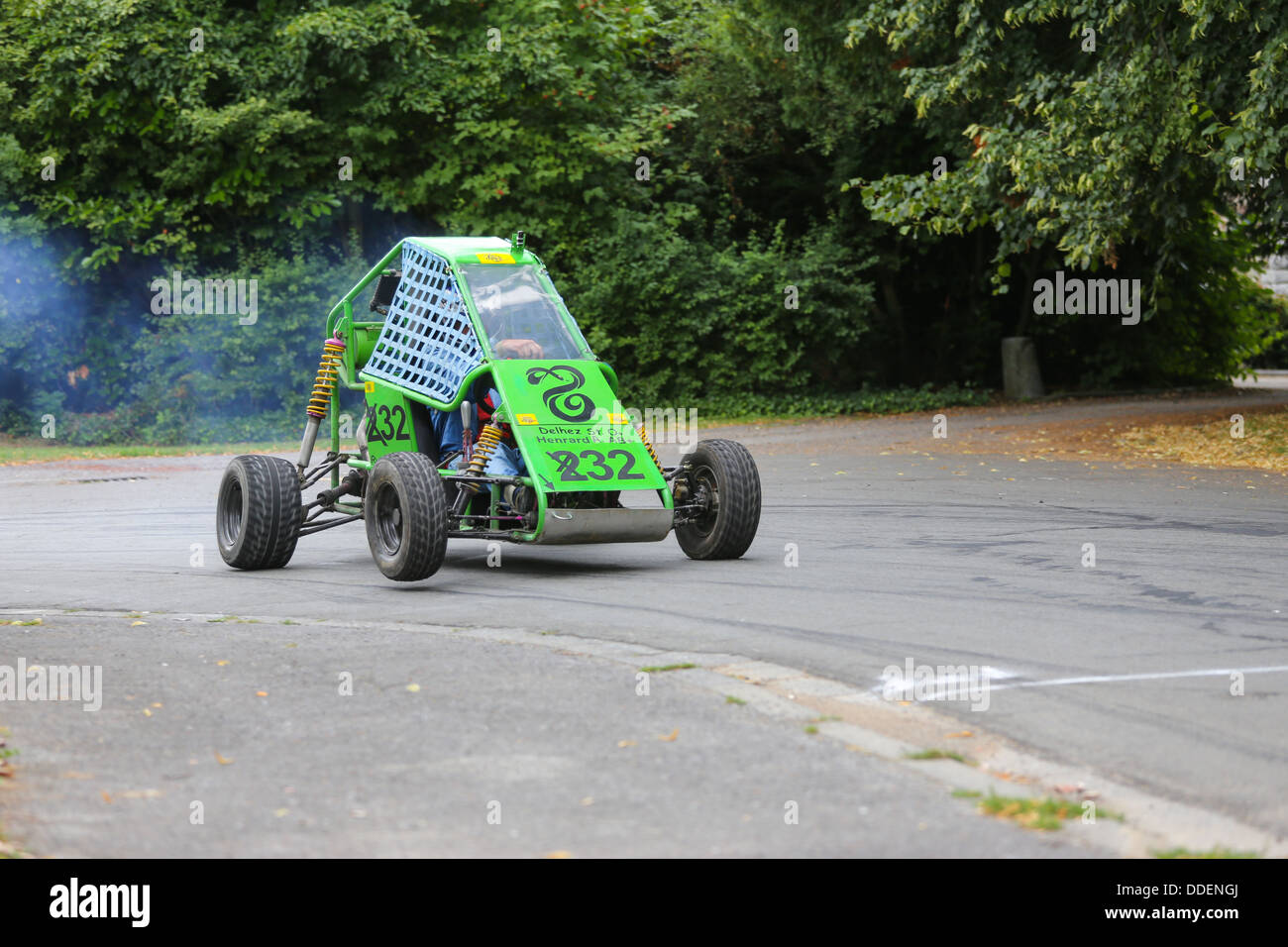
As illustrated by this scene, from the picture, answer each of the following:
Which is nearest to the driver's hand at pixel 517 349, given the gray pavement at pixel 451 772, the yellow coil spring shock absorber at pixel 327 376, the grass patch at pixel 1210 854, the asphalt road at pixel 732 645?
the asphalt road at pixel 732 645

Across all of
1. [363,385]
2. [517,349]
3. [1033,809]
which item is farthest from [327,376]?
[1033,809]

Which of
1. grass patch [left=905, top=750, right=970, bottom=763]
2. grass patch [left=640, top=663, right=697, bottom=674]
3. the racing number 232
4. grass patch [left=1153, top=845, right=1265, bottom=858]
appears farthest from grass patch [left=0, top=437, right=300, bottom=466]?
grass patch [left=1153, top=845, right=1265, bottom=858]

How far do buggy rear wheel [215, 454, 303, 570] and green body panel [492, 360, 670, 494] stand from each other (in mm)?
1707

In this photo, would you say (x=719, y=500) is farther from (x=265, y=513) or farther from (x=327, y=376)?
(x=327, y=376)

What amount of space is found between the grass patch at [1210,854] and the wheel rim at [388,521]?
6.46 meters

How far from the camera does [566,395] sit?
10625 millimetres

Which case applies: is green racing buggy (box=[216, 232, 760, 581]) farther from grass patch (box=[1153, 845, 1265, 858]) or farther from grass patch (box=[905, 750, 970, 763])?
grass patch (box=[1153, 845, 1265, 858])

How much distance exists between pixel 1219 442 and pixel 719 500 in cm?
1082

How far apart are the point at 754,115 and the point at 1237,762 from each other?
2504 cm

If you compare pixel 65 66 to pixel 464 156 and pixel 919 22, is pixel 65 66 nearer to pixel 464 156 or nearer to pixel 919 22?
pixel 464 156

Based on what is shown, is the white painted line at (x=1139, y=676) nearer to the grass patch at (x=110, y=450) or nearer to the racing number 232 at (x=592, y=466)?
the racing number 232 at (x=592, y=466)

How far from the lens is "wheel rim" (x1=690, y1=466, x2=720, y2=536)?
35.8 feet

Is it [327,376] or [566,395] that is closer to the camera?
[566,395]

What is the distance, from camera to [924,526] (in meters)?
12.9
